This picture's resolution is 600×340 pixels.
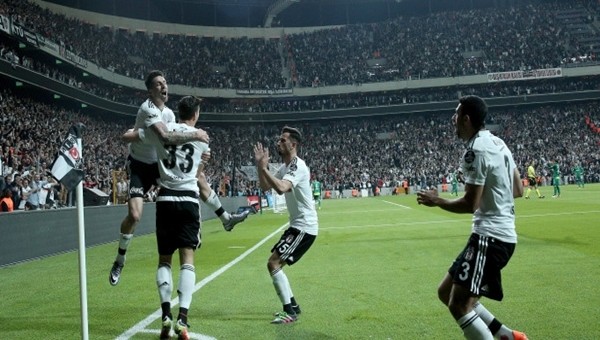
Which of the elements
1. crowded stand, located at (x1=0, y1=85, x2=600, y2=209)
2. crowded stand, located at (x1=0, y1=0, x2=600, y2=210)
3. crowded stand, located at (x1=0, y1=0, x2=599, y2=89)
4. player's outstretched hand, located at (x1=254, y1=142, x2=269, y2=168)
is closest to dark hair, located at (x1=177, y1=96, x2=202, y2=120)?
player's outstretched hand, located at (x1=254, y1=142, x2=269, y2=168)

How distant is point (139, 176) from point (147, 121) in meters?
2.35

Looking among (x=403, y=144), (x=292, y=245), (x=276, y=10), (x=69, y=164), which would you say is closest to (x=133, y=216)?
(x=292, y=245)

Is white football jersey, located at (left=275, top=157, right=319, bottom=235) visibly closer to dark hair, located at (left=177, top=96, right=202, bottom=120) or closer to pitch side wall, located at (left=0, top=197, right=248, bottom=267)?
dark hair, located at (left=177, top=96, right=202, bottom=120)

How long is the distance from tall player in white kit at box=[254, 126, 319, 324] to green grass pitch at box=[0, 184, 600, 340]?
0.30 metres

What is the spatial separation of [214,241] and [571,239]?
10118 millimetres

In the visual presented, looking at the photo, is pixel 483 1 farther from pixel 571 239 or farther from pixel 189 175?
pixel 189 175

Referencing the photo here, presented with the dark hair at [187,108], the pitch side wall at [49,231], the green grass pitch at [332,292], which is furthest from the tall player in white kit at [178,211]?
the pitch side wall at [49,231]

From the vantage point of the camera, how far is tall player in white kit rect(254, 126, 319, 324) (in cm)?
684

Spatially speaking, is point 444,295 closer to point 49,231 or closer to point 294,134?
point 294,134

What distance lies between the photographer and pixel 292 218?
7.50 meters

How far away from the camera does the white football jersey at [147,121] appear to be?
21.0 feet

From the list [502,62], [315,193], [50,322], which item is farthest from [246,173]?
[50,322]

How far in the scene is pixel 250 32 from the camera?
7462 cm

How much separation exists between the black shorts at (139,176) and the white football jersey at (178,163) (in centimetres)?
214
